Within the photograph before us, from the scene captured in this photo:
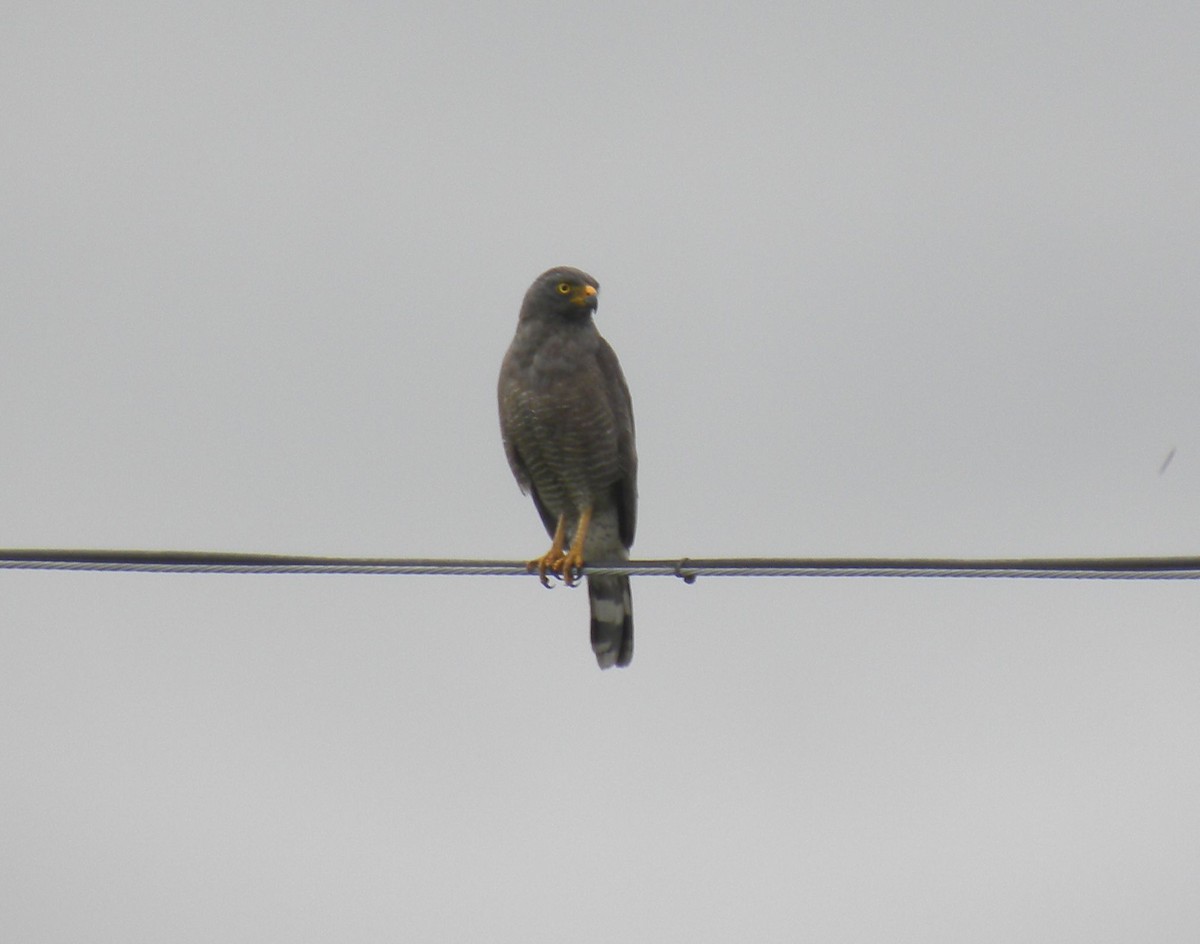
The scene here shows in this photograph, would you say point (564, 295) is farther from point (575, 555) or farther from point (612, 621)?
point (612, 621)

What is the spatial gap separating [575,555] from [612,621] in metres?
1.12

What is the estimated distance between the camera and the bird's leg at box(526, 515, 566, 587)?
32.5 feet

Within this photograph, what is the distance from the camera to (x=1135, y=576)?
5.85 m

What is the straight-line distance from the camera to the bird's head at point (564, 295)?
35.8ft

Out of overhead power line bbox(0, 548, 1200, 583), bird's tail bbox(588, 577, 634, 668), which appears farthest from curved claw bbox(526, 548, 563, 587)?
overhead power line bbox(0, 548, 1200, 583)

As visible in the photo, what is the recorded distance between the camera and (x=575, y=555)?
10367 mm


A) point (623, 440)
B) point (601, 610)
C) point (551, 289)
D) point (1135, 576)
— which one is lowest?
point (1135, 576)

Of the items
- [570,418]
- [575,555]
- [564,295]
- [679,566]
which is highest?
[564,295]

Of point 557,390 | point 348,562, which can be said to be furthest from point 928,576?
point 557,390

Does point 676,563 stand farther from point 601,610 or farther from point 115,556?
point 601,610

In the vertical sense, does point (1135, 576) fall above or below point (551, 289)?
below

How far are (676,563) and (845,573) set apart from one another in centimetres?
100

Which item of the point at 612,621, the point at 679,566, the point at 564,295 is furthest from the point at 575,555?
the point at 679,566

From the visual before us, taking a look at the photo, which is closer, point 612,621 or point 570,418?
point 570,418
